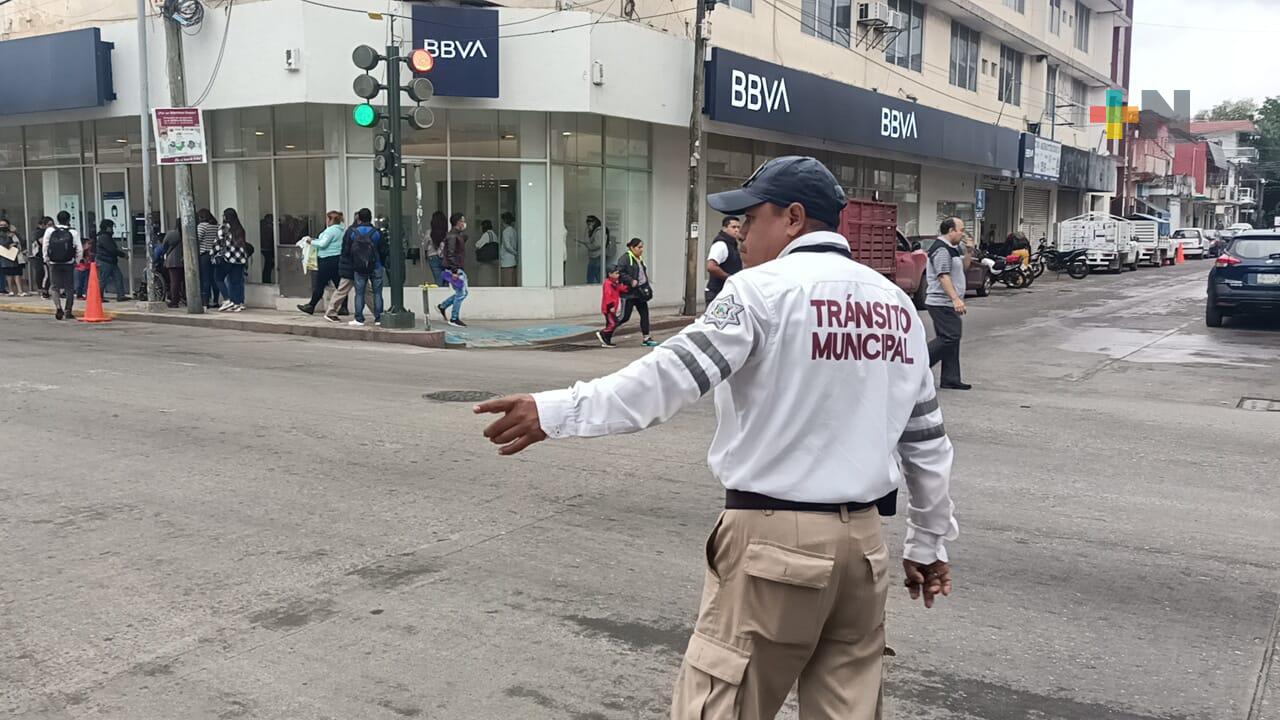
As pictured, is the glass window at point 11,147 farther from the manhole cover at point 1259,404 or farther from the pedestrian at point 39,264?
the manhole cover at point 1259,404

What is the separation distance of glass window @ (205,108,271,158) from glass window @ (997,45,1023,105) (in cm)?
3043

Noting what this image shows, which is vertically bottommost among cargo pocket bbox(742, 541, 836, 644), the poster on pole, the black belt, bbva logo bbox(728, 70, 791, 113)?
cargo pocket bbox(742, 541, 836, 644)

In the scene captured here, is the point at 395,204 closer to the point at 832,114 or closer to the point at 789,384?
the point at 832,114

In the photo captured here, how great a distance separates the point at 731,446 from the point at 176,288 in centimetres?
2026

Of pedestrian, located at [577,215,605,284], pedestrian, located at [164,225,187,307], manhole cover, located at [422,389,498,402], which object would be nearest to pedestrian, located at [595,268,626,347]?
manhole cover, located at [422,389,498,402]

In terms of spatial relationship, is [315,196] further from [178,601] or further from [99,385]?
[178,601]

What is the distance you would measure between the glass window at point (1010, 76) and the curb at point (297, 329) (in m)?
32.3

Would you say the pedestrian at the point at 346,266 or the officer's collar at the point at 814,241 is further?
the pedestrian at the point at 346,266

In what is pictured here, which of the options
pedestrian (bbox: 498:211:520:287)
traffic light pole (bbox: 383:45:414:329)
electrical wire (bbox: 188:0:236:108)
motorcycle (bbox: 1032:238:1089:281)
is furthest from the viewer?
motorcycle (bbox: 1032:238:1089:281)

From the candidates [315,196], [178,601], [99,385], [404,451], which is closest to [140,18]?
[315,196]

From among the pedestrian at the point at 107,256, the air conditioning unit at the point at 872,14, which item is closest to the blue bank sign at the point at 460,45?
the pedestrian at the point at 107,256

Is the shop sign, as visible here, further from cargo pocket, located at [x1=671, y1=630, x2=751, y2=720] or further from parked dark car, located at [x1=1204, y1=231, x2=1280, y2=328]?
cargo pocket, located at [x1=671, y1=630, x2=751, y2=720]

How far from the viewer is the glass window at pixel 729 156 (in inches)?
995

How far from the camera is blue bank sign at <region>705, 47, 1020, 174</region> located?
22.1 meters
